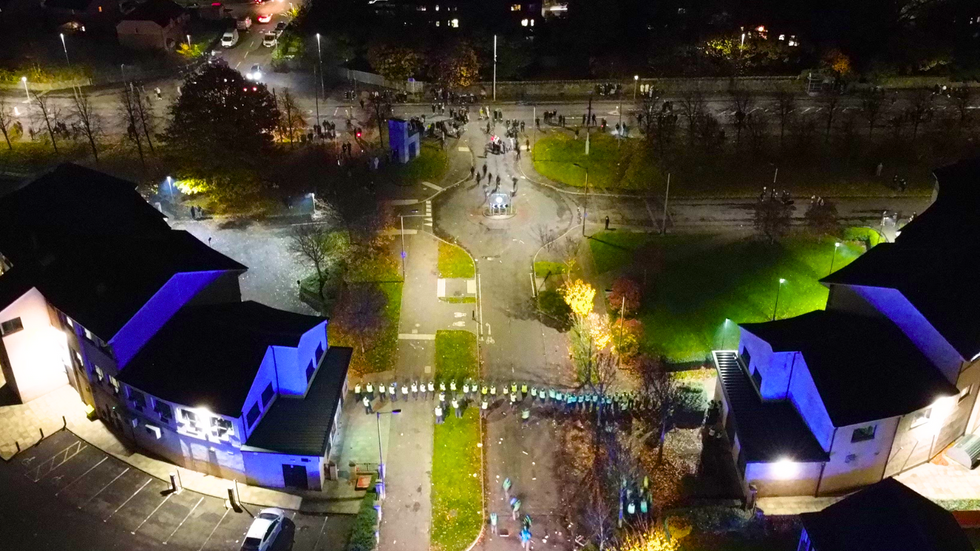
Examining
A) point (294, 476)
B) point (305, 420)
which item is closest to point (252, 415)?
point (305, 420)

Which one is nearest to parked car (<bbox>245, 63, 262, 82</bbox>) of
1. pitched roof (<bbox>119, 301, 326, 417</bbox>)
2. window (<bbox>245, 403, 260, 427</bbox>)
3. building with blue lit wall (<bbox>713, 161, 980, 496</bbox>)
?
pitched roof (<bbox>119, 301, 326, 417</bbox>)

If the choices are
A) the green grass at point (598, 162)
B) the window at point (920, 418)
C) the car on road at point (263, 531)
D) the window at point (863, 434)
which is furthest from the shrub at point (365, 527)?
the green grass at point (598, 162)

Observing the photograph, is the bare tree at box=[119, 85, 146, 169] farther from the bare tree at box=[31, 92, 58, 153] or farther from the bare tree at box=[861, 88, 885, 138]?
the bare tree at box=[861, 88, 885, 138]

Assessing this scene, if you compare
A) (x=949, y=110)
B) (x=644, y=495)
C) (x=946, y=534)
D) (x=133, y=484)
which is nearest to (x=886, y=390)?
(x=946, y=534)

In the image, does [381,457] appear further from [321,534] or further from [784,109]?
[784,109]

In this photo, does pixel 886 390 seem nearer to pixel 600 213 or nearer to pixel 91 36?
pixel 600 213

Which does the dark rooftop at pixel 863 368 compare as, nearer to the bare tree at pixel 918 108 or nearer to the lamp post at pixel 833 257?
the lamp post at pixel 833 257
